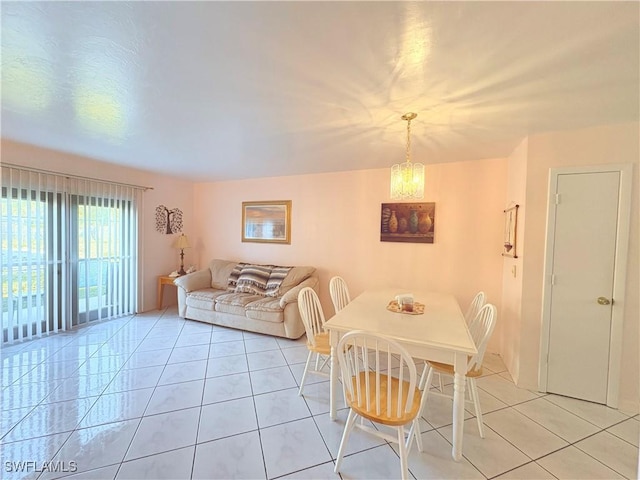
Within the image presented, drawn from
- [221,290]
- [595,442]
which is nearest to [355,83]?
[595,442]

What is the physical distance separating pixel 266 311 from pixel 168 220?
2.67 metres

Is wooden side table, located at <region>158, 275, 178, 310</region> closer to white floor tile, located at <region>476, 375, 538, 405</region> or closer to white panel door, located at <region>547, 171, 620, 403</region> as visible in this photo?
white floor tile, located at <region>476, 375, 538, 405</region>

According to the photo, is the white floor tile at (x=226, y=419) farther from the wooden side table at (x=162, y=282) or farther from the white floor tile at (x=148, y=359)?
the wooden side table at (x=162, y=282)

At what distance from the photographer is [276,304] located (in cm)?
359

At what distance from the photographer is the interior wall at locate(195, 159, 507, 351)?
3264 mm

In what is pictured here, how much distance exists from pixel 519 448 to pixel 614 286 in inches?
60.9

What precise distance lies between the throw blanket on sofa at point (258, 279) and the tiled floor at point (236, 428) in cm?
133

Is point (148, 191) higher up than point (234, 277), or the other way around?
point (148, 191)

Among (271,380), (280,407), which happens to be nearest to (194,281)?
(271,380)

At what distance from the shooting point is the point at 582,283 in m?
2.28

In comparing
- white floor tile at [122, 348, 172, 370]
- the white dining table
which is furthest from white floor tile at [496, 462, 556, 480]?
white floor tile at [122, 348, 172, 370]

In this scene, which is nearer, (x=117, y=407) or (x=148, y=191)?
(x=117, y=407)

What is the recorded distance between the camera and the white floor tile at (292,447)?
1605mm

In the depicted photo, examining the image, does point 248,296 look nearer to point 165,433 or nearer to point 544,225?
point 165,433
